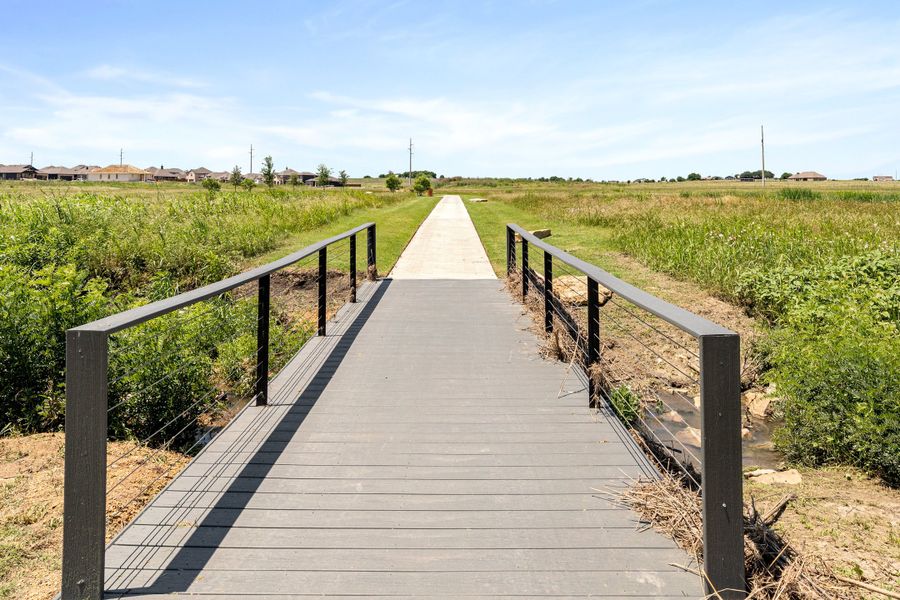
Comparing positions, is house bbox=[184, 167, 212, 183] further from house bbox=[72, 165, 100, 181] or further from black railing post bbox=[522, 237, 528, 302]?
black railing post bbox=[522, 237, 528, 302]

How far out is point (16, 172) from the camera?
4500 inches

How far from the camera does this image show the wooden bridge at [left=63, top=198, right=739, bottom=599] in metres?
2.63

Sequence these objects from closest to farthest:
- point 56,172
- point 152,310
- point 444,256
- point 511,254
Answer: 1. point 152,310
2. point 511,254
3. point 444,256
4. point 56,172

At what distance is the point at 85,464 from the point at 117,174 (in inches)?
5570

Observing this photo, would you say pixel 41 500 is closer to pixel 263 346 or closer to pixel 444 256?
pixel 263 346

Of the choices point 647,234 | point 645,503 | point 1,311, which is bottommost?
point 645,503

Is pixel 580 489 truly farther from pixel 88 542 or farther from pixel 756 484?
pixel 88 542

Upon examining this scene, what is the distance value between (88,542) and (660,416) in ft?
20.1

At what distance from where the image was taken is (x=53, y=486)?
410cm

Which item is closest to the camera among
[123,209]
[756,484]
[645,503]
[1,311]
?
[645,503]

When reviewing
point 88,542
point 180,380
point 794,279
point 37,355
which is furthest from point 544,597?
point 794,279

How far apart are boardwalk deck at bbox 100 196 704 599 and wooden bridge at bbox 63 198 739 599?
10mm

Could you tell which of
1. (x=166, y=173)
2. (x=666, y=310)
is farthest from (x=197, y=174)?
(x=666, y=310)

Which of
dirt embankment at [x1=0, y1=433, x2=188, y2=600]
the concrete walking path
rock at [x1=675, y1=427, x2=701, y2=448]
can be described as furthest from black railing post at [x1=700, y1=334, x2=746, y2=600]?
the concrete walking path
